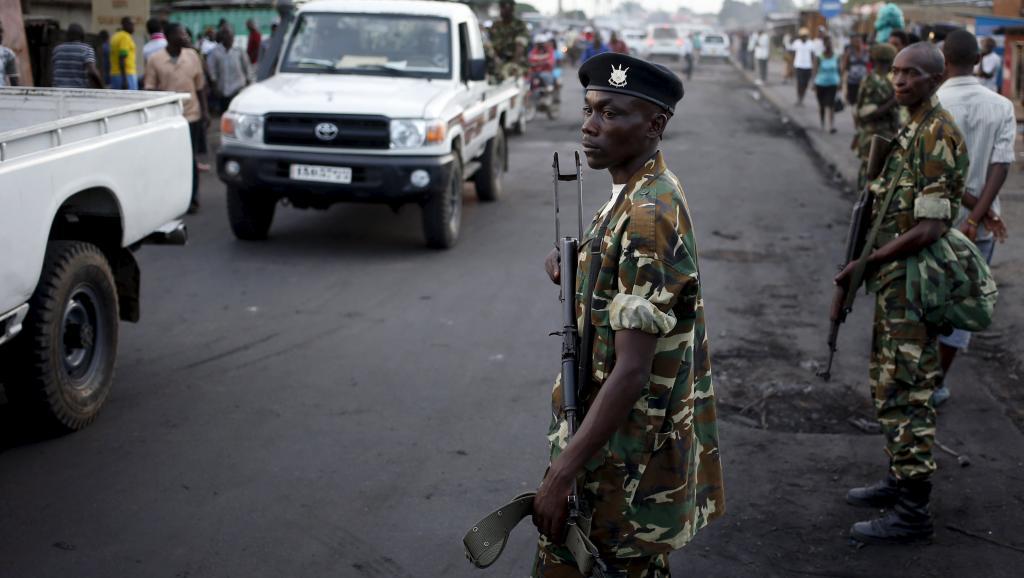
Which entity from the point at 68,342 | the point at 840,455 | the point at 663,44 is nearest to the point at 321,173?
the point at 68,342

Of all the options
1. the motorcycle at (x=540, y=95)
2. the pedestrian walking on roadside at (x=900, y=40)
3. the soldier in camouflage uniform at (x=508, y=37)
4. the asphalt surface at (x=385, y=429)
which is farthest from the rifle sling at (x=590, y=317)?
the motorcycle at (x=540, y=95)

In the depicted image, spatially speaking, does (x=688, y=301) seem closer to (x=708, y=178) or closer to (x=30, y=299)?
(x=30, y=299)

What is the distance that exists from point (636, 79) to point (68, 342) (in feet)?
12.7

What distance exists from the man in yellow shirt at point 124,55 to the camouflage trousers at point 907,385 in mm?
12344

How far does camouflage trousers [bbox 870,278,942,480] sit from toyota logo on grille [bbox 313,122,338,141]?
19.3 feet

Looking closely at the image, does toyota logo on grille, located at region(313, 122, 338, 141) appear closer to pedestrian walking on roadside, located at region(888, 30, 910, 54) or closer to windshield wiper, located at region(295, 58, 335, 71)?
windshield wiper, located at region(295, 58, 335, 71)

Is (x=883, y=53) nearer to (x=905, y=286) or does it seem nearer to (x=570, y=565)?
(x=905, y=286)

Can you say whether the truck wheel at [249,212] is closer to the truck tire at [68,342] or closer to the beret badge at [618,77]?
the truck tire at [68,342]

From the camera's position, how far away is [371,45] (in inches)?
412

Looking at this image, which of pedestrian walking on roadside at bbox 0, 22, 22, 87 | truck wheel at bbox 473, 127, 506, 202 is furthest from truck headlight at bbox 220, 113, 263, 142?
truck wheel at bbox 473, 127, 506, 202

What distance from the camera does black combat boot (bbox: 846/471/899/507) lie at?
182 inches

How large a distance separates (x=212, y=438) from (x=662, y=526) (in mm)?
3217

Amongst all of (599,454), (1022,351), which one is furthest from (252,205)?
(599,454)

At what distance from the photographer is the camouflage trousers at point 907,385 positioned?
4.27 meters
